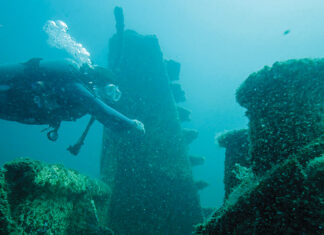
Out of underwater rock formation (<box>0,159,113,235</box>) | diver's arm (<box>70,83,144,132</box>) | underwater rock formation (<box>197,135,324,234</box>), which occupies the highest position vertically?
diver's arm (<box>70,83,144,132</box>)

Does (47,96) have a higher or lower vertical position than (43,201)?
higher

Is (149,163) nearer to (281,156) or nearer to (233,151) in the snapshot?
(233,151)

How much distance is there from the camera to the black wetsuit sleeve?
3988 mm

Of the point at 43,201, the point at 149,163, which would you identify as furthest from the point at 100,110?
the point at 149,163

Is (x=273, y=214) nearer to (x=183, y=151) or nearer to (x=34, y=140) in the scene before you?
(x=183, y=151)

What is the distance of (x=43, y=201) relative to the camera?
2.67 meters

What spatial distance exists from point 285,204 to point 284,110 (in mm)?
1217

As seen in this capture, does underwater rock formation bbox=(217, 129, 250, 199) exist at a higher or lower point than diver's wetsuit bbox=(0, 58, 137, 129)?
lower

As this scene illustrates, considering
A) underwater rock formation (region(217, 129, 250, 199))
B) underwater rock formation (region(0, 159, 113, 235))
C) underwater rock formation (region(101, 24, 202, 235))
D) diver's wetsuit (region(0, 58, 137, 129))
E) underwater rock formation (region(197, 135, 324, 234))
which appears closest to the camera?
underwater rock formation (region(197, 135, 324, 234))

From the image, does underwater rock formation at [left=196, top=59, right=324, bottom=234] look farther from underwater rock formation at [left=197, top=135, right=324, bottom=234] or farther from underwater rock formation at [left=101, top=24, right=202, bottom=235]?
underwater rock formation at [left=101, top=24, right=202, bottom=235]

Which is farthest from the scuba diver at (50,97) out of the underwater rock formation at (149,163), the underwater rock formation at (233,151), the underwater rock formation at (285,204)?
the underwater rock formation at (285,204)

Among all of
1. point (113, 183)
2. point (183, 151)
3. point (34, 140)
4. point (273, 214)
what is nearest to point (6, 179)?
point (273, 214)

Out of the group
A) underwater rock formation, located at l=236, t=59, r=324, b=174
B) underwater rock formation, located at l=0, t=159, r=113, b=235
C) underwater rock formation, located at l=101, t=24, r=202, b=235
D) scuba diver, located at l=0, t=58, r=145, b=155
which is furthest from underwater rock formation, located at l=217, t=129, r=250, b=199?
underwater rock formation, located at l=101, t=24, r=202, b=235

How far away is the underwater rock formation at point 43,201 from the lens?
225 cm
